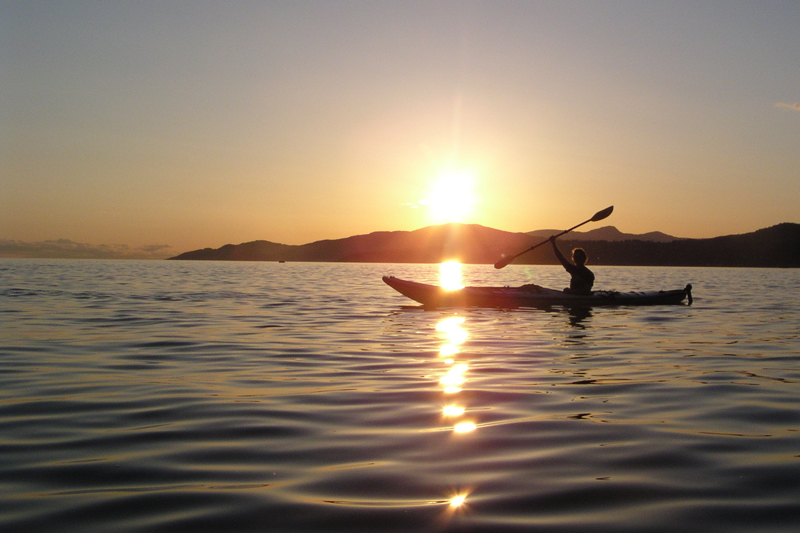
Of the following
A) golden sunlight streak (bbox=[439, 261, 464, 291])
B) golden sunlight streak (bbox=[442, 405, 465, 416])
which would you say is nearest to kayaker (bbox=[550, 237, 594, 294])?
golden sunlight streak (bbox=[439, 261, 464, 291])

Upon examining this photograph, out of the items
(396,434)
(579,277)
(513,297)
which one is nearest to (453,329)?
(513,297)

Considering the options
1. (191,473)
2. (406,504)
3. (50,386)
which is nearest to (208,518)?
(191,473)

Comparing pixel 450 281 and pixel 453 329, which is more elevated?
pixel 450 281

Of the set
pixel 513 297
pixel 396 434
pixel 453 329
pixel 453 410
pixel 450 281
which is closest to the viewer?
pixel 396 434

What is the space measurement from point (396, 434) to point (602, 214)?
15.8 meters

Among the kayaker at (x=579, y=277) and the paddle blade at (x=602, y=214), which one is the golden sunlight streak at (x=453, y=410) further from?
the paddle blade at (x=602, y=214)

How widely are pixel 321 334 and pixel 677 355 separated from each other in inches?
253

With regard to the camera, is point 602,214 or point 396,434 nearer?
point 396,434

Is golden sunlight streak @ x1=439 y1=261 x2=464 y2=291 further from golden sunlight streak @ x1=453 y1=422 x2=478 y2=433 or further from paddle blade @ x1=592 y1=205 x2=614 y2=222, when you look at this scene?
golden sunlight streak @ x1=453 y1=422 x2=478 y2=433

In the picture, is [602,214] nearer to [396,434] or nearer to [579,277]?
[579,277]

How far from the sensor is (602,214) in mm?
19062

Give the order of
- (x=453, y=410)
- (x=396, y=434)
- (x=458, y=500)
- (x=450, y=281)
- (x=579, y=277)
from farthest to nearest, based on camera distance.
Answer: (x=450, y=281) → (x=579, y=277) → (x=453, y=410) → (x=396, y=434) → (x=458, y=500)

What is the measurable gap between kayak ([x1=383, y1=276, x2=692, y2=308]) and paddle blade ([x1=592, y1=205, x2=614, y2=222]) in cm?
233

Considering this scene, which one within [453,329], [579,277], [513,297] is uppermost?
[579,277]
